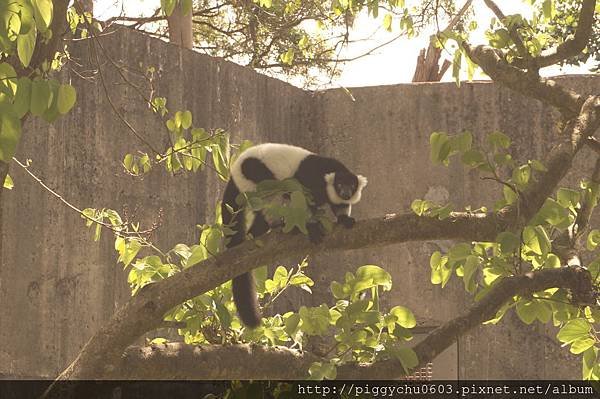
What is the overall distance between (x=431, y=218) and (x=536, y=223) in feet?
1.14

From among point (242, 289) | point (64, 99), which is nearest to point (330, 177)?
point (242, 289)

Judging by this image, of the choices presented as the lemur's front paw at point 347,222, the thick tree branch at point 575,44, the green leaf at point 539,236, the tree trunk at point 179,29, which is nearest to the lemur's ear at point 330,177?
the lemur's front paw at point 347,222

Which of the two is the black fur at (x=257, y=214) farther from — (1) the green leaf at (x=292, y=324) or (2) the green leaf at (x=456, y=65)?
(2) the green leaf at (x=456, y=65)

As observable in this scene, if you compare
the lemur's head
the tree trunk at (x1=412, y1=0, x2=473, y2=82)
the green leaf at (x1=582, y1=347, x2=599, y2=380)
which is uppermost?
the tree trunk at (x1=412, y1=0, x2=473, y2=82)

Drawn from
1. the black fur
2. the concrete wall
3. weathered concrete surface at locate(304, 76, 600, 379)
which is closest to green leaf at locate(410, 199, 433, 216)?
the black fur

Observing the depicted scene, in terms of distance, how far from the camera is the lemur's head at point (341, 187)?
5.17 m

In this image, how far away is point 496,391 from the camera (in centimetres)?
818

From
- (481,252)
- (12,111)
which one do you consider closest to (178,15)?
(481,252)

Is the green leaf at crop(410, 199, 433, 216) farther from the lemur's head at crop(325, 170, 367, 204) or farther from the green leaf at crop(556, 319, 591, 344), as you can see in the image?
the lemur's head at crop(325, 170, 367, 204)

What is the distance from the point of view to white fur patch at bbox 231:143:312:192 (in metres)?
4.96

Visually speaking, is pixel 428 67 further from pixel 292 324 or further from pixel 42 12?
pixel 42 12

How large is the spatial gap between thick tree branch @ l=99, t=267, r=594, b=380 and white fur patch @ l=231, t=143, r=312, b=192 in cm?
181

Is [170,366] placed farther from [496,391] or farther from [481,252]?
[496,391]

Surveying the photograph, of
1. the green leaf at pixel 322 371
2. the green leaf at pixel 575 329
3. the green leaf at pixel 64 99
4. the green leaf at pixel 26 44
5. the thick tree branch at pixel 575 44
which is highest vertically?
the thick tree branch at pixel 575 44
